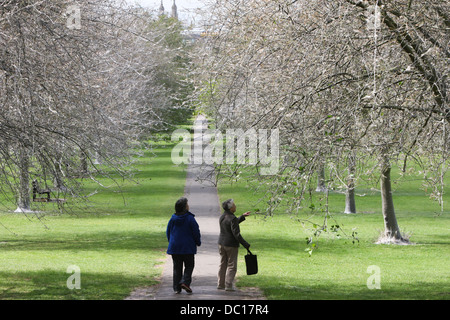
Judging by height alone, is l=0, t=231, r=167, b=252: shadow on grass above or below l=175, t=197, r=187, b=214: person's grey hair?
below

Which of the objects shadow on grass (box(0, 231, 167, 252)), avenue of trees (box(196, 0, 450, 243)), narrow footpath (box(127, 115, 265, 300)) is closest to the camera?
avenue of trees (box(196, 0, 450, 243))

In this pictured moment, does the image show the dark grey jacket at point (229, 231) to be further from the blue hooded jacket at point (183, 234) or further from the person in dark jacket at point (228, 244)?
the blue hooded jacket at point (183, 234)

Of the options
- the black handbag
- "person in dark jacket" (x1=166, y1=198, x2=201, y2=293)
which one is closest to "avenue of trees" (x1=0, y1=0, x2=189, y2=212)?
"person in dark jacket" (x1=166, y1=198, x2=201, y2=293)

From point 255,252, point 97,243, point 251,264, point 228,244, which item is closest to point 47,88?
point 228,244

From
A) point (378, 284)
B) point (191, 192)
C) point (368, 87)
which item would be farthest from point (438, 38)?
point (191, 192)

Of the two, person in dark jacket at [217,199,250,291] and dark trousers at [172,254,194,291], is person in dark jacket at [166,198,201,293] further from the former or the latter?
person in dark jacket at [217,199,250,291]

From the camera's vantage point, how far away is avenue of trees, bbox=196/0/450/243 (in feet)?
28.7

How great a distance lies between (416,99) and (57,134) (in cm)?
483

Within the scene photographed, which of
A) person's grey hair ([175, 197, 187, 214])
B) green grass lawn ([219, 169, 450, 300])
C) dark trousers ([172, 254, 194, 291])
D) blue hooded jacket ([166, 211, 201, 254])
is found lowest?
green grass lawn ([219, 169, 450, 300])

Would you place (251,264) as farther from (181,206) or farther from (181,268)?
(181,206)

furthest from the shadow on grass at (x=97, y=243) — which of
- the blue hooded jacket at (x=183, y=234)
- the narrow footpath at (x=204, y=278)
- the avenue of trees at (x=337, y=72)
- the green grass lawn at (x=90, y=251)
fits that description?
the avenue of trees at (x=337, y=72)

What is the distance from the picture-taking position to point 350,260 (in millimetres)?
17328

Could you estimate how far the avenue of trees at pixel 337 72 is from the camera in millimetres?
8742

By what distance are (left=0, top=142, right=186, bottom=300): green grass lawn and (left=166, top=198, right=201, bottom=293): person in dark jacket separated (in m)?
1.01
